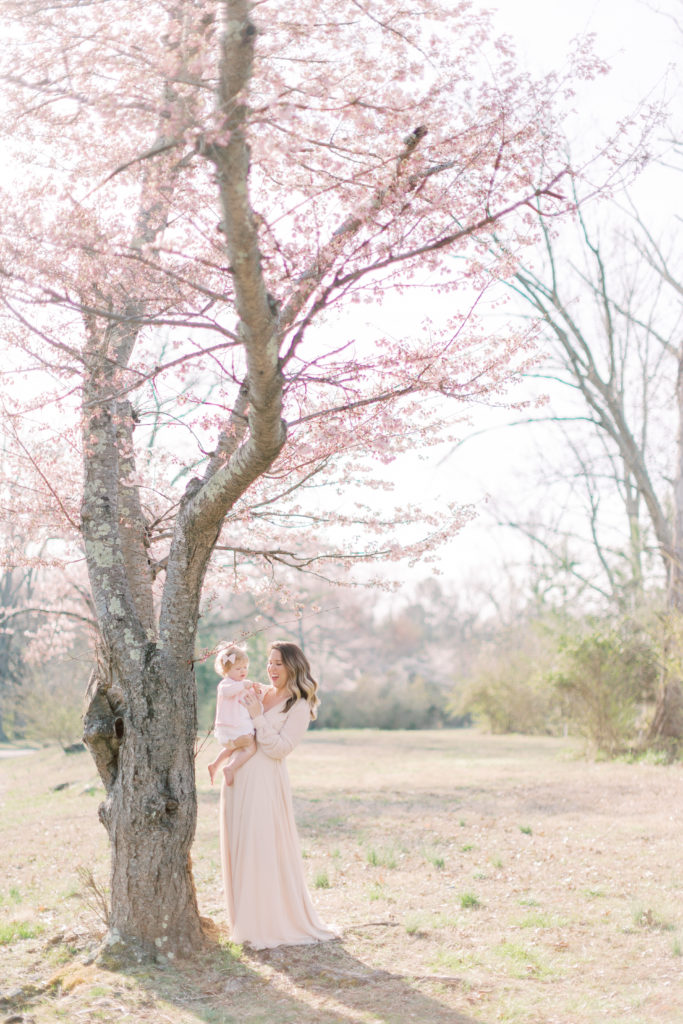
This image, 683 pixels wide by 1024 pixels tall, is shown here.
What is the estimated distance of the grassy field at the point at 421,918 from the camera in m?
4.40

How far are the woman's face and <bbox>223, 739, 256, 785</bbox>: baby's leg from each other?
39cm

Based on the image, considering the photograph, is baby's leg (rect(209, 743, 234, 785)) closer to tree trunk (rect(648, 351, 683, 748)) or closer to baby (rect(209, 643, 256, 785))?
baby (rect(209, 643, 256, 785))

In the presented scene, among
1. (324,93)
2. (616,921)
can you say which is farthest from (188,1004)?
(324,93)

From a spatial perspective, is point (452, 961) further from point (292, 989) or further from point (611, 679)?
point (611, 679)

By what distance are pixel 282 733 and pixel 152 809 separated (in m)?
0.90

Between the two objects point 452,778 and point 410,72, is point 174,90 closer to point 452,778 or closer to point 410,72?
point 410,72

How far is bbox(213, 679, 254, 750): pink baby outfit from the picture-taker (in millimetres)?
5434

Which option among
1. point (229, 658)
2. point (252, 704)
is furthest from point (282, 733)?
point (229, 658)

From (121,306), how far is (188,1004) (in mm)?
3513

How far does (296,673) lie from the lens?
562 centimetres

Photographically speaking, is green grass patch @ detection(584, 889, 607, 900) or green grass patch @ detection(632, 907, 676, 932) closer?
green grass patch @ detection(632, 907, 676, 932)

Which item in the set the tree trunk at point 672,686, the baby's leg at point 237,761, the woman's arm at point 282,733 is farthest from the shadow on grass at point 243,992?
the tree trunk at point 672,686

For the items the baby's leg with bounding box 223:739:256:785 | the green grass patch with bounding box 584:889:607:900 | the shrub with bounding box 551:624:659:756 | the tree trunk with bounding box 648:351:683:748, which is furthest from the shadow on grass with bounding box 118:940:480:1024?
the shrub with bounding box 551:624:659:756

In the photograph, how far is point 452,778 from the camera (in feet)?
48.1
